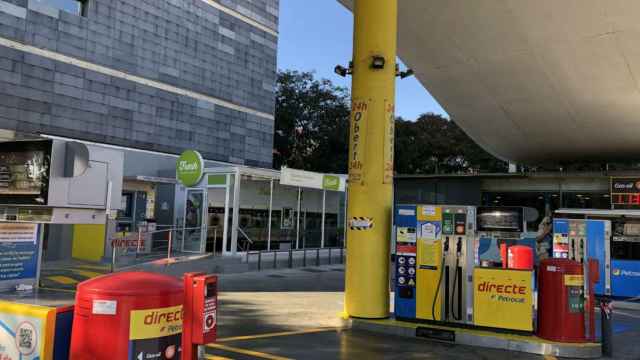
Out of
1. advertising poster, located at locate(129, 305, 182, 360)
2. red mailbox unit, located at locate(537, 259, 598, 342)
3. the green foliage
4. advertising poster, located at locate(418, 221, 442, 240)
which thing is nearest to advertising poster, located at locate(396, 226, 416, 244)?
advertising poster, located at locate(418, 221, 442, 240)

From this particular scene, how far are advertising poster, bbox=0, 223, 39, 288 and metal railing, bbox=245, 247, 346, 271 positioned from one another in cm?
832

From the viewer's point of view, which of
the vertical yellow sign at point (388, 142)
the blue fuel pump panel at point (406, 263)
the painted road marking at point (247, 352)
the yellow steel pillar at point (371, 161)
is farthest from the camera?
the vertical yellow sign at point (388, 142)

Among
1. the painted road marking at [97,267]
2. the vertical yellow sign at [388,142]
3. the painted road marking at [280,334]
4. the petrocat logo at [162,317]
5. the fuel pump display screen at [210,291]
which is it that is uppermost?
the vertical yellow sign at [388,142]

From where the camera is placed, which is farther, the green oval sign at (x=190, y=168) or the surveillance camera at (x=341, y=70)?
the green oval sign at (x=190, y=168)

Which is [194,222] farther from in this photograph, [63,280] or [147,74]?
[147,74]

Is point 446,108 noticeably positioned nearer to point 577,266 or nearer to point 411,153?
point 577,266

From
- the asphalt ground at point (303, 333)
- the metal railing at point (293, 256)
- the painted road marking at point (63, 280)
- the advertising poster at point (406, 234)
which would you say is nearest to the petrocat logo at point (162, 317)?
the asphalt ground at point (303, 333)

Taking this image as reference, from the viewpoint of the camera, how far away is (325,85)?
47.6m

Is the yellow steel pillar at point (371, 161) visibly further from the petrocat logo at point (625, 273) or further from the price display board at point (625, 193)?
the price display board at point (625, 193)

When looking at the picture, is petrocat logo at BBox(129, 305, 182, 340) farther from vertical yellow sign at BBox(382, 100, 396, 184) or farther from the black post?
the black post

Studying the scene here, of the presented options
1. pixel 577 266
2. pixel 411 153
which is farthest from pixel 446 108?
pixel 411 153

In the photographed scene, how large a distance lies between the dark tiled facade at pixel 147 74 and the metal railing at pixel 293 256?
11.5 m

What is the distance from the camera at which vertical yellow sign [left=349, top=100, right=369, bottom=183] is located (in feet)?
31.1

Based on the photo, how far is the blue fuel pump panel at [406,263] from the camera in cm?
898
